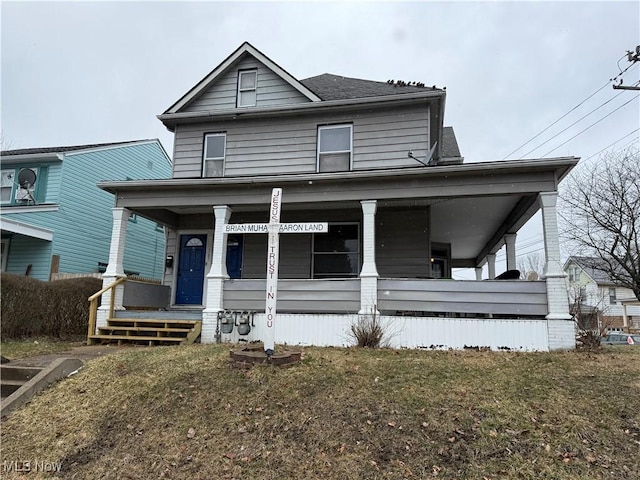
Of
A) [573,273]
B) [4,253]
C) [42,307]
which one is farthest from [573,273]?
A: [4,253]

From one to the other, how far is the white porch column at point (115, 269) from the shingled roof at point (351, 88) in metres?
5.86

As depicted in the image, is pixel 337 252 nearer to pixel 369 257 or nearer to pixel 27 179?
pixel 369 257

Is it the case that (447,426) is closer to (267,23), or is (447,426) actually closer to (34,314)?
(34,314)

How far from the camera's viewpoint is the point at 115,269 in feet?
31.0

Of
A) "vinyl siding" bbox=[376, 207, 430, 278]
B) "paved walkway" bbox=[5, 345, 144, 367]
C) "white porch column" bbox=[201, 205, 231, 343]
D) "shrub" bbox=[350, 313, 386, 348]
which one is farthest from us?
"vinyl siding" bbox=[376, 207, 430, 278]

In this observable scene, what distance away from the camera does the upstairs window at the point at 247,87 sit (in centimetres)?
1140

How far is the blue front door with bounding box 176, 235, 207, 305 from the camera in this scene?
11398mm

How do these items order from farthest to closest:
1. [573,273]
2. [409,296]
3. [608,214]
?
[573,273] → [608,214] → [409,296]

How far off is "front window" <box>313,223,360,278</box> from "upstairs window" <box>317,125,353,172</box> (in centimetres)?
152

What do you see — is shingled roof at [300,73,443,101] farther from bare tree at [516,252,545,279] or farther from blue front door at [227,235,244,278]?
bare tree at [516,252,545,279]

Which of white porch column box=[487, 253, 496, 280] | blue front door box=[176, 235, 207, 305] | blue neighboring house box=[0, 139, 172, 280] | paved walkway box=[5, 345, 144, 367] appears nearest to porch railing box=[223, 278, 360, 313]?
paved walkway box=[5, 345, 144, 367]

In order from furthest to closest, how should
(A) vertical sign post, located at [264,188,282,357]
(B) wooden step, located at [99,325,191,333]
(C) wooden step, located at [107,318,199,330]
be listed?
(C) wooden step, located at [107,318,199,330]
(B) wooden step, located at [99,325,191,333]
(A) vertical sign post, located at [264,188,282,357]

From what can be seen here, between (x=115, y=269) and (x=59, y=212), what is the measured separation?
22.2ft

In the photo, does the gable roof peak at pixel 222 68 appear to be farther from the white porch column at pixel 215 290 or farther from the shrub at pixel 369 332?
the shrub at pixel 369 332
